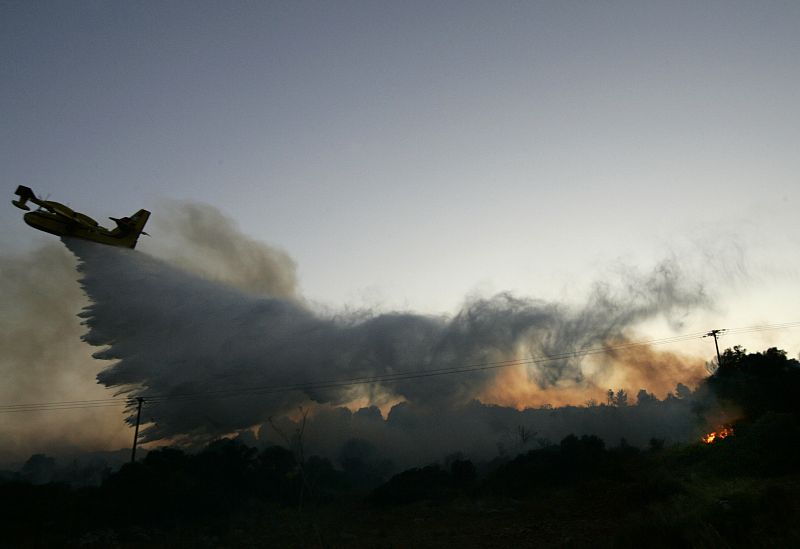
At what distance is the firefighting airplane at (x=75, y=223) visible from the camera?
44.5m

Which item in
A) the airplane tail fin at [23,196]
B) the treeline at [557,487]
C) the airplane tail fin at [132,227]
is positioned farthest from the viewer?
the airplane tail fin at [132,227]

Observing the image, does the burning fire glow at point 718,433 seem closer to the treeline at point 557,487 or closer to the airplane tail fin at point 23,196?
the treeline at point 557,487

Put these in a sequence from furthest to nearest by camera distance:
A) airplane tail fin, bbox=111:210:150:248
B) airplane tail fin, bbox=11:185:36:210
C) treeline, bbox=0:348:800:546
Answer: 1. airplane tail fin, bbox=111:210:150:248
2. airplane tail fin, bbox=11:185:36:210
3. treeline, bbox=0:348:800:546

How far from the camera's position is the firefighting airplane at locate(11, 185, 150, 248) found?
1751 inches

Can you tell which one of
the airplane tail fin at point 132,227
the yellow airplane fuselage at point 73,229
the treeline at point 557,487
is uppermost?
the airplane tail fin at point 132,227

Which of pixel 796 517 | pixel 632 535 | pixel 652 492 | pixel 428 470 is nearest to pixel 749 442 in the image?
pixel 652 492

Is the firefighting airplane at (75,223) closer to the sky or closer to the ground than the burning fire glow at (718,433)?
closer to the sky

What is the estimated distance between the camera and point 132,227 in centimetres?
5731

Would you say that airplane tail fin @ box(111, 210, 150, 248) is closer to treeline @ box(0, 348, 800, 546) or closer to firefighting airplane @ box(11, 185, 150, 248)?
firefighting airplane @ box(11, 185, 150, 248)

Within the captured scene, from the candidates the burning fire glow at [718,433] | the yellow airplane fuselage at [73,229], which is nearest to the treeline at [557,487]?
the burning fire glow at [718,433]

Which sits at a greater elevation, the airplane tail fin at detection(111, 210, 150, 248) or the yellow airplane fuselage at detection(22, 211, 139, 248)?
the airplane tail fin at detection(111, 210, 150, 248)

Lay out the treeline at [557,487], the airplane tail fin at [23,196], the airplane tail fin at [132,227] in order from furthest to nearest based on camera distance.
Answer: the airplane tail fin at [132,227]
the airplane tail fin at [23,196]
the treeline at [557,487]

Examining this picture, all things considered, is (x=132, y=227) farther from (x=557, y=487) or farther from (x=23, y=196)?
(x=557, y=487)

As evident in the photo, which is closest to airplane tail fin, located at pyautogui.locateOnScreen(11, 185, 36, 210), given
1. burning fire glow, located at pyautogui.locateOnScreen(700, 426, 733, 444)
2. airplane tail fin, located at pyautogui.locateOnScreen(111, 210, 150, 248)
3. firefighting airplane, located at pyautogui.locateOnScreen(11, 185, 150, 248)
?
firefighting airplane, located at pyautogui.locateOnScreen(11, 185, 150, 248)
